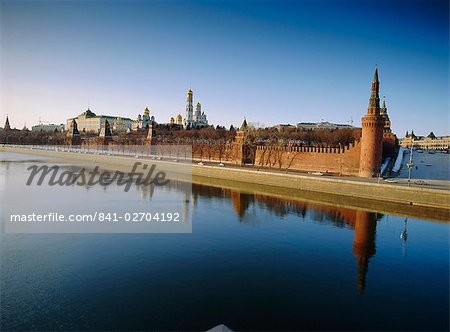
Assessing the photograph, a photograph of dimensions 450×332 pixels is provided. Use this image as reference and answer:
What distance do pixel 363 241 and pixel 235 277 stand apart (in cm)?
643

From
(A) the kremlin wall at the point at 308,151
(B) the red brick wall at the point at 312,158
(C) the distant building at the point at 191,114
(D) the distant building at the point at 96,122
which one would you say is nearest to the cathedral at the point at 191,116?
(C) the distant building at the point at 191,114

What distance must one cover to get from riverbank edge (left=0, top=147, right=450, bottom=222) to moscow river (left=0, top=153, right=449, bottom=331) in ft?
7.75

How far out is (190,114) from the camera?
3497 inches

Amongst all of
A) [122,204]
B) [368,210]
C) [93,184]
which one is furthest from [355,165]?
[93,184]

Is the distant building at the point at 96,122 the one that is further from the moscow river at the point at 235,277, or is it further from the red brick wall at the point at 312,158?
the moscow river at the point at 235,277

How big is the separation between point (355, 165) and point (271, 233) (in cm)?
1500

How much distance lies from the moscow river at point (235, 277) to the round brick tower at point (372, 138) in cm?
902

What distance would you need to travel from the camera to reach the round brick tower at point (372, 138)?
970 inches

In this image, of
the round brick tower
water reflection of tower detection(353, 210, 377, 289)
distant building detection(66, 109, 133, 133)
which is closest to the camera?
water reflection of tower detection(353, 210, 377, 289)

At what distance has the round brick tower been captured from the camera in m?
24.6

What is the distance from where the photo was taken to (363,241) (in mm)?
13250

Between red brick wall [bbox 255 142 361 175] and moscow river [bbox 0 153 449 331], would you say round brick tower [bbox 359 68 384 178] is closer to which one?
red brick wall [bbox 255 142 361 175]

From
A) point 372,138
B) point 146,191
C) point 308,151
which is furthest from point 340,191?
point 146,191

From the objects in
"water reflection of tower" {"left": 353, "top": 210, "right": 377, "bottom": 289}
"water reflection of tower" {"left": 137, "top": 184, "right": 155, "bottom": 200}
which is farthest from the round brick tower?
"water reflection of tower" {"left": 137, "top": 184, "right": 155, "bottom": 200}
